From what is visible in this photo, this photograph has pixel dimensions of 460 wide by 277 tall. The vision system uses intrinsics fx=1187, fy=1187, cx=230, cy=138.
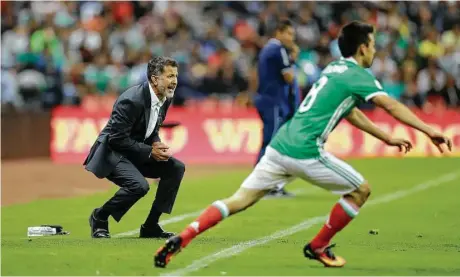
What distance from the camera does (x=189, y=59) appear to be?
92.9 feet

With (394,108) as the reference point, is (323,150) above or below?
below

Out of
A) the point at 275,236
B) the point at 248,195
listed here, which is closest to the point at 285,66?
the point at 275,236

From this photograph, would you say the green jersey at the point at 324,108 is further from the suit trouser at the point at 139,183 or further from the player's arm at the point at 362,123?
the suit trouser at the point at 139,183

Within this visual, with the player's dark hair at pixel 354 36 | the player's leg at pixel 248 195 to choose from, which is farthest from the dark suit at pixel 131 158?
the player's dark hair at pixel 354 36

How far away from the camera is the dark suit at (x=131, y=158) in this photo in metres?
10.8

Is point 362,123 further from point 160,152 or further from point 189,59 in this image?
point 189,59

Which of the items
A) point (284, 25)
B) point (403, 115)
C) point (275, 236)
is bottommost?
point (275, 236)

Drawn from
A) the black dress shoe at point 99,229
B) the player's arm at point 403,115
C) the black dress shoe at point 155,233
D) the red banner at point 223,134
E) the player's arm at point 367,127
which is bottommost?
the red banner at point 223,134

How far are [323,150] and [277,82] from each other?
7332 mm

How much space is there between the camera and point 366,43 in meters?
9.19

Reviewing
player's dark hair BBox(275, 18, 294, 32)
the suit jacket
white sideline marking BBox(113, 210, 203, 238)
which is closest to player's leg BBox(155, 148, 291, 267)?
the suit jacket

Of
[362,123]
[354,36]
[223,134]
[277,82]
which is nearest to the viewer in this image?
[354,36]

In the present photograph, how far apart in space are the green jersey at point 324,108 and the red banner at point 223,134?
16220 millimetres

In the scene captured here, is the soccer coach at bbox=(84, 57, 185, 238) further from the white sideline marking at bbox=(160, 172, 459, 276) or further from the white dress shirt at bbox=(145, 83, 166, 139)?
the white sideline marking at bbox=(160, 172, 459, 276)
